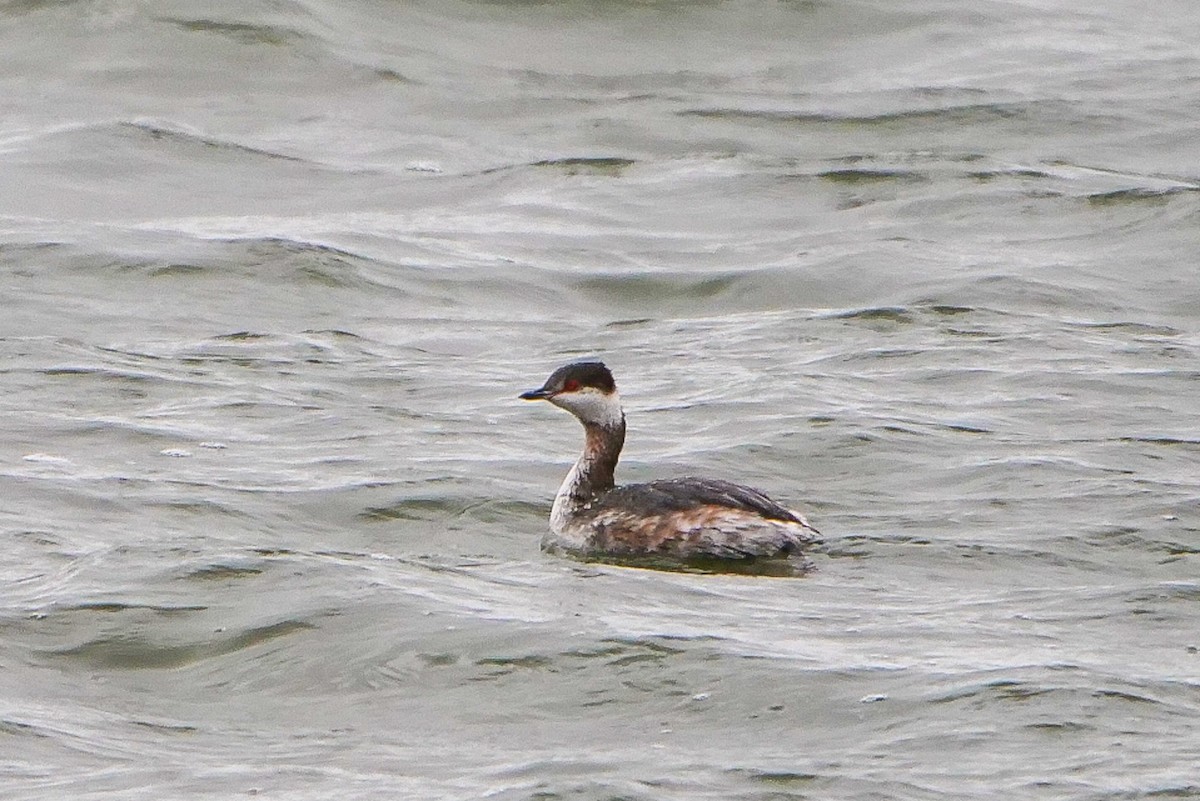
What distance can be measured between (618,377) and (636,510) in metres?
2.90

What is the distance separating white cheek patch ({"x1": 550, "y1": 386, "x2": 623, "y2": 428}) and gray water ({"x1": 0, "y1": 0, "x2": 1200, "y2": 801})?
0.46 metres

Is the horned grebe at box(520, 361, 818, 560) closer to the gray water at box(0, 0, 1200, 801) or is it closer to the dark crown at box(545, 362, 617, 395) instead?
the dark crown at box(545, 362, 617, 395)

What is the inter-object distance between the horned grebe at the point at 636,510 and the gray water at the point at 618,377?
233 millimetres

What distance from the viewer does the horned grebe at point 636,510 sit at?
8898 millimetres

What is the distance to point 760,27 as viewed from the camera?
65.5 ft

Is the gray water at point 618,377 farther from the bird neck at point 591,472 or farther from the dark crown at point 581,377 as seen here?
the dark crown at point 581,377

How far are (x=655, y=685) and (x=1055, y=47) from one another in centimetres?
1359

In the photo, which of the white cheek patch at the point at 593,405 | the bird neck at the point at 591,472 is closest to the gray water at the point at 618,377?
the bird neck at the point at 591,472

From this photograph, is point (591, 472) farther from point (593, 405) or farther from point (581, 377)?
point (581, 377)

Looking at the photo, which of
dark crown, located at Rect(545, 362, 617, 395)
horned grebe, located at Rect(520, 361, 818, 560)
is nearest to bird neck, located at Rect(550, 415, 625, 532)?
horned grebe, located at Rect(520, 361, 818, 560)

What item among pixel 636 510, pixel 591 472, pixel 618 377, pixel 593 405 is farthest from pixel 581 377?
pixel 618 377

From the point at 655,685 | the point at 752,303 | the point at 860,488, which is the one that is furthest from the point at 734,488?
the point at 752,303

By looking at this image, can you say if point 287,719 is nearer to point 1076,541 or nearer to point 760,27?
point 1076,541

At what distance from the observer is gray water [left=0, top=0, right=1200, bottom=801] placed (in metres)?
6.96
